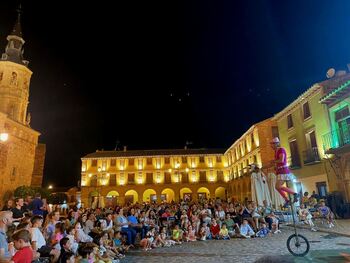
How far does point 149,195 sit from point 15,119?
27442 mm

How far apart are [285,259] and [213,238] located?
6703 mm

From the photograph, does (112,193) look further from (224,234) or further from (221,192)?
(224,234)

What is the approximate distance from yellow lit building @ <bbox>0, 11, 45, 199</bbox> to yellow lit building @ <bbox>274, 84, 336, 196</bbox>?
3172cm

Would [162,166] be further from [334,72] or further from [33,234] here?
[33,234]

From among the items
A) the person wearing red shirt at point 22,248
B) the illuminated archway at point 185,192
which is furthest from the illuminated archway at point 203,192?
the person wearing red shirt at point 22,248

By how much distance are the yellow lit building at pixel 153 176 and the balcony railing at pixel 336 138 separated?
32.6 m

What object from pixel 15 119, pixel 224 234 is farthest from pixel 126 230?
pixel 15 119

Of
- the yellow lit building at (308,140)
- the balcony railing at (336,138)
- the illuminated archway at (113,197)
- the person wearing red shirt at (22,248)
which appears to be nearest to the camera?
the person wearing red shirt at (22,248)

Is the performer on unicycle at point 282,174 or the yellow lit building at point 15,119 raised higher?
the yellow lit building at point 15,119

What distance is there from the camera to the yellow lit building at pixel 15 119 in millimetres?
32344

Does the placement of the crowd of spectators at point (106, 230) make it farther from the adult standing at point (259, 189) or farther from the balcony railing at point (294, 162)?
the balcony railing at point (294, 162)

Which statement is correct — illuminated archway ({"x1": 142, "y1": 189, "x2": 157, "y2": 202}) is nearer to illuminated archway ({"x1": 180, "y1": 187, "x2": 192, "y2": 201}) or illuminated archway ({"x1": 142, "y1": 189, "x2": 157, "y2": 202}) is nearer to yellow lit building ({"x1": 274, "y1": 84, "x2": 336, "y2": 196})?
illuminated archway ({"x1": 180, "y1": 187, "x2": 192, "y2": 201})

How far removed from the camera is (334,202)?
16.7 meters

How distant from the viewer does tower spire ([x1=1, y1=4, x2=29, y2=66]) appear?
37.9m
